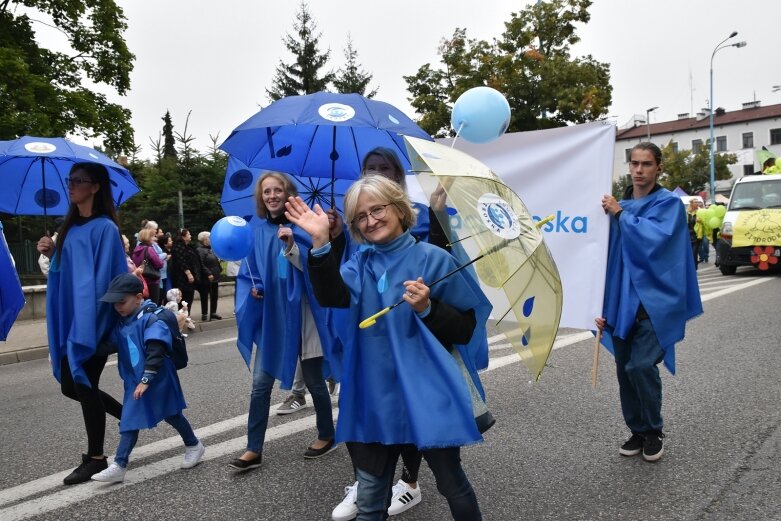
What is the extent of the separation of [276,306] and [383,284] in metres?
1.76

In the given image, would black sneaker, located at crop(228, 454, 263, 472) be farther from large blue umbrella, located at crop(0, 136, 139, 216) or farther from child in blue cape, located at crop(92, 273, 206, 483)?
large blue umbrella, located at crop(0, 136, 139, 216)

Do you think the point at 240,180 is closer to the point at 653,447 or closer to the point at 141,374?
the point at 141,374

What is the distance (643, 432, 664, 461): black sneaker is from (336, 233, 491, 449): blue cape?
1911 mm

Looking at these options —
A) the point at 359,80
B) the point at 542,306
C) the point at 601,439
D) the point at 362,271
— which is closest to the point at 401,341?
the point at 362,271

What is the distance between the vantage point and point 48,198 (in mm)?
5363

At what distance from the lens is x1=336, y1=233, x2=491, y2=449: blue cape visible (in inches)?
100.0

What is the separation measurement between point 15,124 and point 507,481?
1701cm

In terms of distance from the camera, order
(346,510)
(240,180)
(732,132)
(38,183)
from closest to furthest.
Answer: (346,510), (240,180), (38,183), (732,132)

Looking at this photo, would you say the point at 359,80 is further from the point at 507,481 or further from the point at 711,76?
the point at 507,481

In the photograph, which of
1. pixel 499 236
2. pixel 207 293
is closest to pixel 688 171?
pixel 207 293

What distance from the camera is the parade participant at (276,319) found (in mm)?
4145

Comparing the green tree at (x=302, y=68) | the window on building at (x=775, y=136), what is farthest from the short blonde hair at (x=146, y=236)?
the window on building at (x=775, y=136)

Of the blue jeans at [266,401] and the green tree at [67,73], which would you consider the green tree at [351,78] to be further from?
the blue jeans at [266,401]

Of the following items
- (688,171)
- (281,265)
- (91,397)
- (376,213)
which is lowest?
(91,397)
